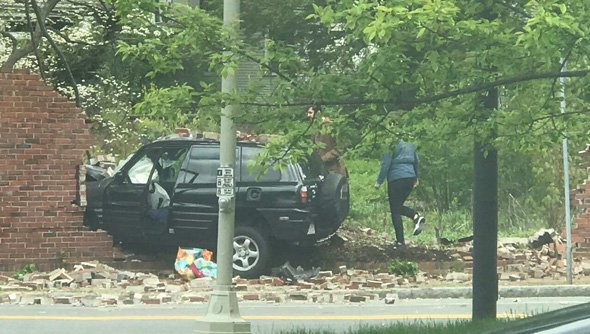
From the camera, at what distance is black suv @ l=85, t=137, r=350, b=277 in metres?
15.3

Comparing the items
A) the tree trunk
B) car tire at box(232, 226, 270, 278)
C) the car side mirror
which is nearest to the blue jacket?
car tire at box(232, 226, 270, 278)

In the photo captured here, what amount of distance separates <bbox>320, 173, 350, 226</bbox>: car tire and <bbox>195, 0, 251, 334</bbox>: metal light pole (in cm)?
529

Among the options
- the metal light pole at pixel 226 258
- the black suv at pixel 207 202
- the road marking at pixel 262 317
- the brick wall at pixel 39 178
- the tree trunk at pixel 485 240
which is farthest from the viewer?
the brick wall at pixel 39 178

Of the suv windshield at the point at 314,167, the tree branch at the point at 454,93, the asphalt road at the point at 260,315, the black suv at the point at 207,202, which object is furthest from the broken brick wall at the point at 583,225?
the tree branch at the point at 454,93

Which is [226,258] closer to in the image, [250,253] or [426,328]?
[426,328]

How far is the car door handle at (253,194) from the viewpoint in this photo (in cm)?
1541

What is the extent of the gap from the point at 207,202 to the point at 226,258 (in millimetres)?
5514

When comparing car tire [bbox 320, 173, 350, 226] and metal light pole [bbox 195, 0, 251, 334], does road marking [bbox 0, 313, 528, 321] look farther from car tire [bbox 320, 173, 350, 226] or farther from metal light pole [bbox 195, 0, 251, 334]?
car tire [bbox 320, 173, 350, 226]

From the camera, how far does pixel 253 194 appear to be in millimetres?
15445

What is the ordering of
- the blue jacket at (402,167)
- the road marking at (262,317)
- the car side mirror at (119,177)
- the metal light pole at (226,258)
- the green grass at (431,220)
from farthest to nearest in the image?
the green grass at (431,220) < the blue jacket at (402,167) < the car side mirror at (119,177) < the road marking at (262,317) < the metal light pole at (226,258)

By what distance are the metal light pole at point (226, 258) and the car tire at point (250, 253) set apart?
490 centimetres

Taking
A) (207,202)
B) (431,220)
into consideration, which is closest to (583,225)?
(207,202)

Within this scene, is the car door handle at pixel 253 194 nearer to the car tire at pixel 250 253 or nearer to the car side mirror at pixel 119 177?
the car tire at pixel 250 253

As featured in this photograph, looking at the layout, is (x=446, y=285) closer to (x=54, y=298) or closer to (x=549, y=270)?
(x=549, y=270)
